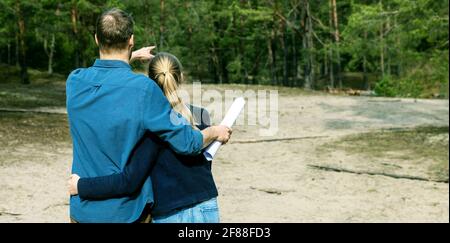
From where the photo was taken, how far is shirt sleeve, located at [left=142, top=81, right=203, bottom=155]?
2.29 m

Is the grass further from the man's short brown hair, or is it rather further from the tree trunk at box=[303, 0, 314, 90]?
the tree trunk at box=[303, 0, 314, 90]

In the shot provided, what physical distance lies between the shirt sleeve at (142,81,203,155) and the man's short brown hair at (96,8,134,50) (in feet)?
0.71

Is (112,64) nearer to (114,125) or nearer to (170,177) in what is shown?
(114,125)

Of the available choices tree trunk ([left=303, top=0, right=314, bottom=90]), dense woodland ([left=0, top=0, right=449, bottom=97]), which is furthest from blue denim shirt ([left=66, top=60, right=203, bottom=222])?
tree trunk ([left=303, top=0, right=314, bottom=90])

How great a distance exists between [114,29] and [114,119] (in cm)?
33

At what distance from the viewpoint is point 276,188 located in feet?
24.8

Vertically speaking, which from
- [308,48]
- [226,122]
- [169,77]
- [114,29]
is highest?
[308,48]

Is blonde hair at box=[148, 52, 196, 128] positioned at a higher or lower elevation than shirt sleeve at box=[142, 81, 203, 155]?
higher

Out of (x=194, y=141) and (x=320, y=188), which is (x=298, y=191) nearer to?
(x=320, y=188)

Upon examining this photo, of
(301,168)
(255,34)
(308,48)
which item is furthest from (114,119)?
(255,34)

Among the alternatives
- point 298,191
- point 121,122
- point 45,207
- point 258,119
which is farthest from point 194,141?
point 258,119

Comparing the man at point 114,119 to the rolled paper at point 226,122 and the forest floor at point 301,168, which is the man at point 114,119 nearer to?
the rolled paper at point 226,122

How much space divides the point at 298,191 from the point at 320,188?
1.06 ft

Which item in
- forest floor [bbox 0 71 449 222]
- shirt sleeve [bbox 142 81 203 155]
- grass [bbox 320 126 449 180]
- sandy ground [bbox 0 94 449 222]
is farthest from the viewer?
grass [bbox 320 126 449 180]
